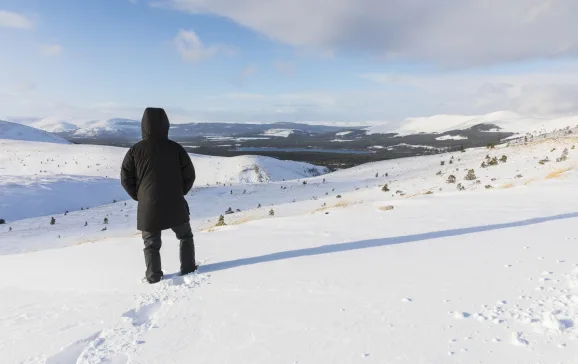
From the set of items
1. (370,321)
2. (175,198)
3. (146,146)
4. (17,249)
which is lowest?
(17,249)

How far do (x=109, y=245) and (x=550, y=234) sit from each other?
736 centimetres

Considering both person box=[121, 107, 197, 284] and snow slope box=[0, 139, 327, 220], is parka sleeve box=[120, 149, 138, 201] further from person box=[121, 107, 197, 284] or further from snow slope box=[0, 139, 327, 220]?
snow slope box=[0, 139, 327, 220]

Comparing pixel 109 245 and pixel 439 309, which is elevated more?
pixel 439 309

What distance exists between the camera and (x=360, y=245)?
6.04 metres

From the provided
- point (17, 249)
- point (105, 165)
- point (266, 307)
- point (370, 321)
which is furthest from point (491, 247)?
point (105, 165)

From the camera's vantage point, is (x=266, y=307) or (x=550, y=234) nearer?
(x=266, y=307)

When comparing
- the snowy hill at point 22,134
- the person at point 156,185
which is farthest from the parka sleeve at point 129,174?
the snowy hill at point 22,134

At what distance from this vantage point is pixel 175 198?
5.20 meters

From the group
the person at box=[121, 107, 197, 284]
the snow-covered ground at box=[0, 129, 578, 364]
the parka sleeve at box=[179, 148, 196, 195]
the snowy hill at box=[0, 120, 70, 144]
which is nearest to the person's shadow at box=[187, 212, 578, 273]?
the snow-covered ground at box=[0, 129, 578, 364]

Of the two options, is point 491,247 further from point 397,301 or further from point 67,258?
point 67,258

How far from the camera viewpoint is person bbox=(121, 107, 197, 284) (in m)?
5.05

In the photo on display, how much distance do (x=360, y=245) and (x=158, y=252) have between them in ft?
9.56

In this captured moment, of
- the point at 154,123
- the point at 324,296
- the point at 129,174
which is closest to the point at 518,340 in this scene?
the point at 324,296

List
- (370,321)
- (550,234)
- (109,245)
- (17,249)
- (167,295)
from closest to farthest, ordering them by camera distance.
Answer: (370,321), (167,295), (550,234), (109,245), (17,249)
